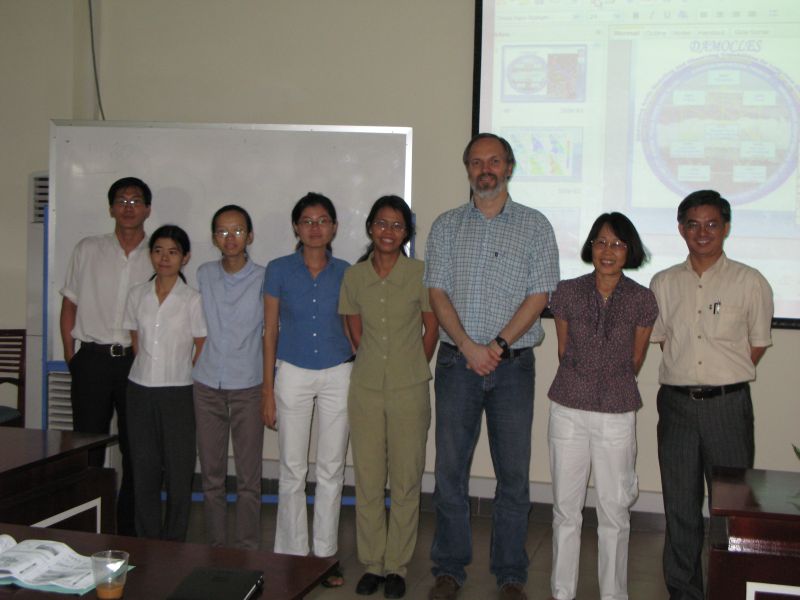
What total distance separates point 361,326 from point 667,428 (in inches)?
48.8

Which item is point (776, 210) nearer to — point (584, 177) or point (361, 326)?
point (584, 177)

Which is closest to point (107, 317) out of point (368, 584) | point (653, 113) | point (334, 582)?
point (334, 582)

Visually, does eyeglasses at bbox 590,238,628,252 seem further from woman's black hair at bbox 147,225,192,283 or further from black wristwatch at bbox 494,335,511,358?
woman's black hair at bbox 147,225,192,283

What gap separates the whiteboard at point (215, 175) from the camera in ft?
14.1

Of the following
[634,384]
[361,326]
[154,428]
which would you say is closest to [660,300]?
[634,384]

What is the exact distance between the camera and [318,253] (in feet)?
11.2

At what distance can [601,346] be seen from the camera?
9.81 feet

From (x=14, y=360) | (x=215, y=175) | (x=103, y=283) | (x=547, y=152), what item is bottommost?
(x=14, y=360)

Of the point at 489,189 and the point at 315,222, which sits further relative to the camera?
the point at 315,222

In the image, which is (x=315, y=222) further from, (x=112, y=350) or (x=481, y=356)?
(x=112, y=350)

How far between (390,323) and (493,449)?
0.63m

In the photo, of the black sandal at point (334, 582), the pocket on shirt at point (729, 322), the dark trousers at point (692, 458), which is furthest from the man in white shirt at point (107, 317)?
the pocket on shirt at point (729, 322)

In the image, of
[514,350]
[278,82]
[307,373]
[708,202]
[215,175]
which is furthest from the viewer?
[278,82]

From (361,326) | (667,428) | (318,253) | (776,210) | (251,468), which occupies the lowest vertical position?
(251,468)
